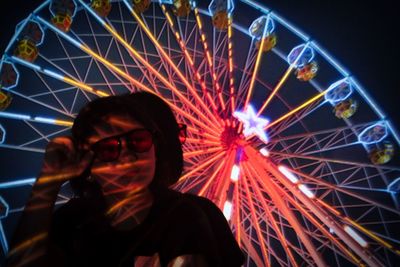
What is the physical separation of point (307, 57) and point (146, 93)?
267 inches

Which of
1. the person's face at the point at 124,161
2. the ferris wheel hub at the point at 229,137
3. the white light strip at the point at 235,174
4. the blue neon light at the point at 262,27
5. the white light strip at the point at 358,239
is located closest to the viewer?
the person's face at the point at 124,161

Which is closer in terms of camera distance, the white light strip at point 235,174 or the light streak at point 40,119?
the white light strip at point 235,174

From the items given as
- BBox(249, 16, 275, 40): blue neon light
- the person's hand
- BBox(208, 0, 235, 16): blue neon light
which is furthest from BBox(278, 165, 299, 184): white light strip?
the person's hand

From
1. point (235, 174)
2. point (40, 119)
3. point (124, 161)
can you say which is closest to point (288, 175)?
point (235, 174)

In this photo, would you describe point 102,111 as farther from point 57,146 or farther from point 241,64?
point 241,64

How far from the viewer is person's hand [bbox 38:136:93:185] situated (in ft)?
5.39

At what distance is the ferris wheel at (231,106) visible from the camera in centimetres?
649

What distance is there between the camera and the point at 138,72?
10.6 metres

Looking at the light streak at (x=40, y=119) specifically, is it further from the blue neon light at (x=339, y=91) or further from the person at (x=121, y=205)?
the blue neon light at (x=339, y=91)

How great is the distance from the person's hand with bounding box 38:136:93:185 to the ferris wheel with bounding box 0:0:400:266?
3.67 meters

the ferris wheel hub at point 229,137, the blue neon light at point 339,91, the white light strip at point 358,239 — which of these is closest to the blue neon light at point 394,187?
the blue neon light at point 339,91

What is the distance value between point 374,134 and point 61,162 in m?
8.60

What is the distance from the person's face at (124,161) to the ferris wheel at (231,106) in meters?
3.44

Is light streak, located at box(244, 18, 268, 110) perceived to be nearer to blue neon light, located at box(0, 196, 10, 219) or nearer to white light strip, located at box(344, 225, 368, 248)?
white light strip, located at box(344, 225, 368, 248)
